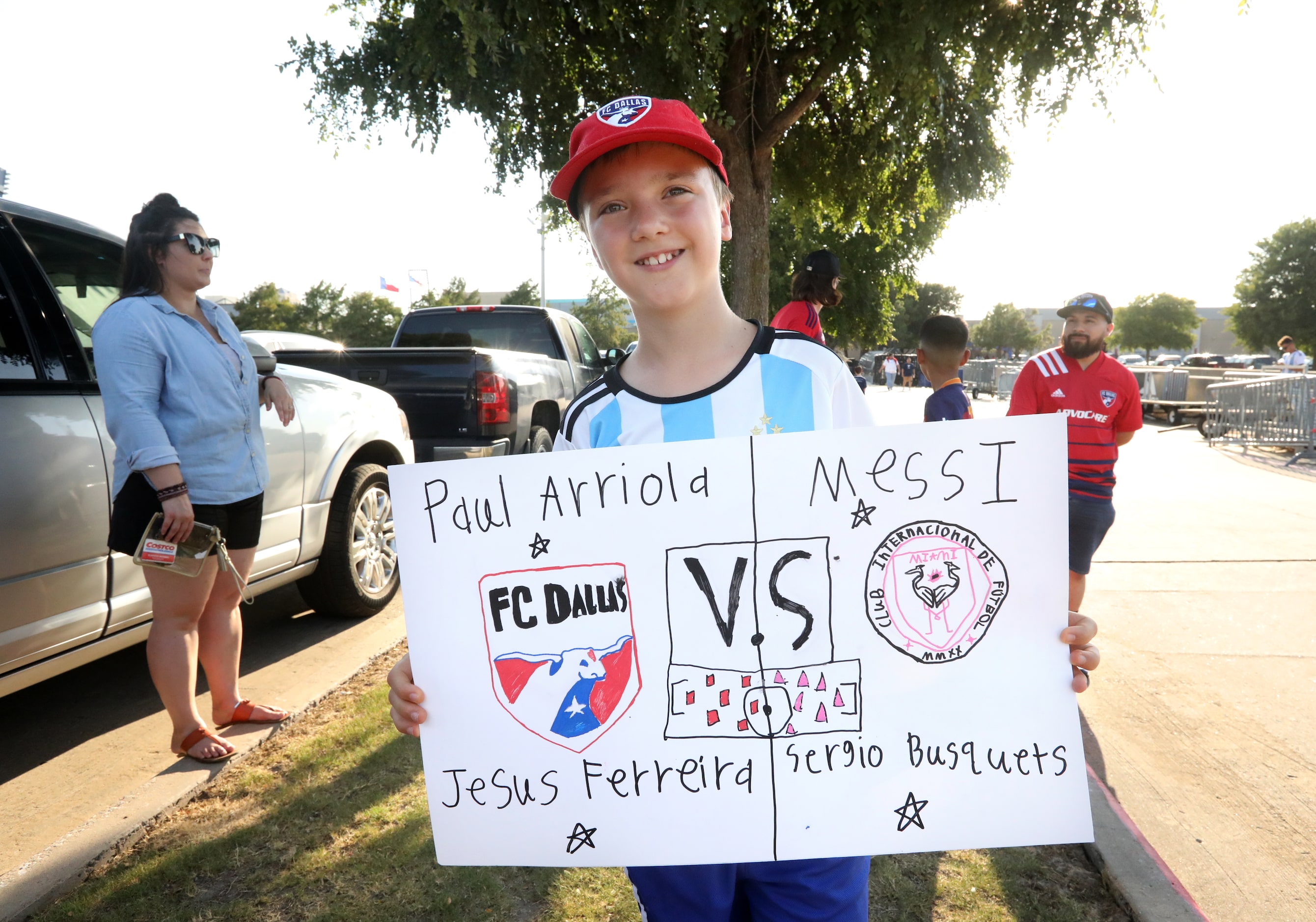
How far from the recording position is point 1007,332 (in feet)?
282

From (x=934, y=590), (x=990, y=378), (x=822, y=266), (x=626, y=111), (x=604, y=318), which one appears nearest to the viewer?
(x=934, y=590)

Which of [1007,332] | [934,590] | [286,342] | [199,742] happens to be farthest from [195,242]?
[1007,332]

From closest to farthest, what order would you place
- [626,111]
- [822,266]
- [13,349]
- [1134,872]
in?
1. [626,111]
2. [1134,872]
3. [13,349]
4. [822,266]

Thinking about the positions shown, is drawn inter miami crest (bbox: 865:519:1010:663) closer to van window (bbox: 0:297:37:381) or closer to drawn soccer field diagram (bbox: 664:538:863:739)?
drawn soccer field diagram (bbox: 664:538:863:739)

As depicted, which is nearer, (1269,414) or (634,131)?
(634,131)

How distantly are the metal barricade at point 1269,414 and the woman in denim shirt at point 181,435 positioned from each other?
13.6 metres

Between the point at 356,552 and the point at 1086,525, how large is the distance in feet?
12.9

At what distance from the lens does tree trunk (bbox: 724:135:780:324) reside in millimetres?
7102

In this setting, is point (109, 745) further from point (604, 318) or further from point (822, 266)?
point (604, 318)

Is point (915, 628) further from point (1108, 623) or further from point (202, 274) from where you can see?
point (1108, 623)

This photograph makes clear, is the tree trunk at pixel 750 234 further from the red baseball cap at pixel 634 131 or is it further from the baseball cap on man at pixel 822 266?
the red baseball cap at pixel 634 131

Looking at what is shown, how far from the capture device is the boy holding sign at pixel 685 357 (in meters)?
1.52

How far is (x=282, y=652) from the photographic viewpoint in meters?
4.58

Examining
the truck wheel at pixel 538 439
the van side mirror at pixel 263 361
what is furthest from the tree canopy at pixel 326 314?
the van side mirror at pixel 263 361
